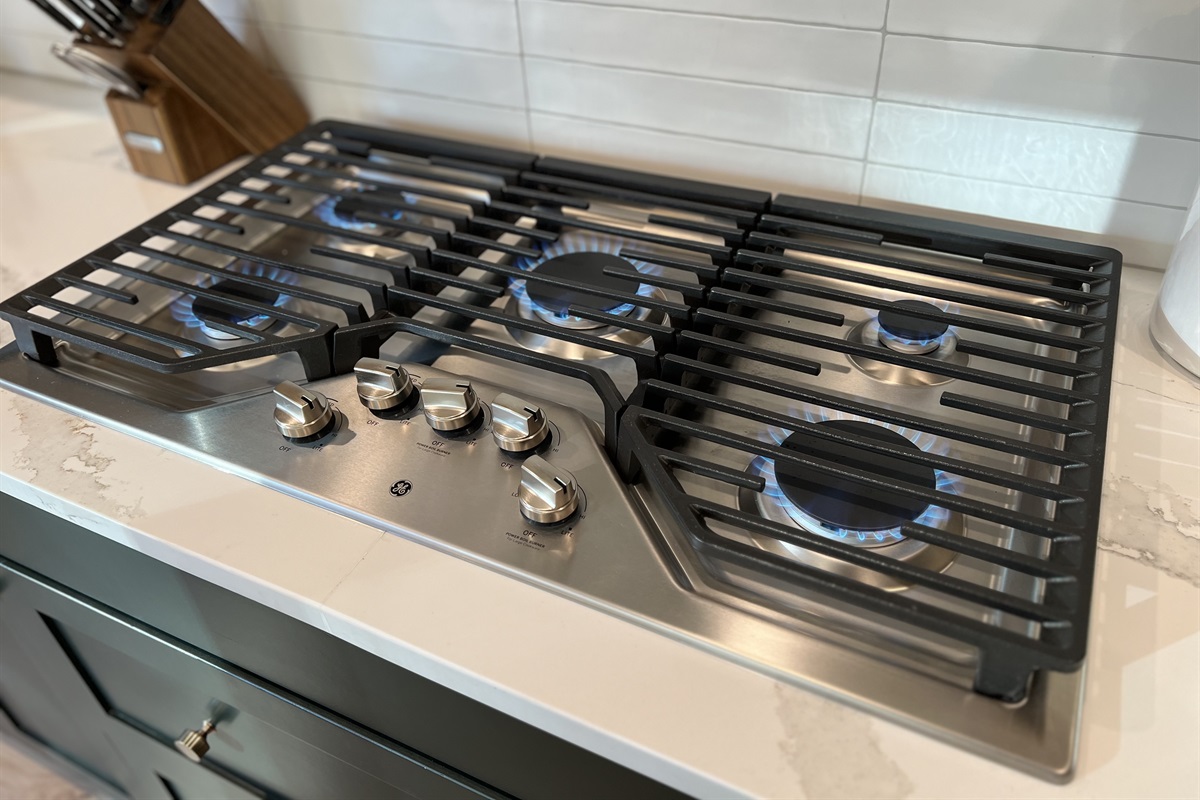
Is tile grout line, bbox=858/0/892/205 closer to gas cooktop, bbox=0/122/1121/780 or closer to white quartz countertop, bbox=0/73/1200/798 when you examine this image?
gas cooktop, bbox=0/122/1121/780

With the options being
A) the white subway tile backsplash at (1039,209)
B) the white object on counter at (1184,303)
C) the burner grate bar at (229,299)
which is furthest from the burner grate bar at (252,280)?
the white object on counter at (1184,303)

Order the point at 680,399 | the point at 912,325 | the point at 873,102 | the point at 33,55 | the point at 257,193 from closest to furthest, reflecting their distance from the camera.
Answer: the point at 680,399
the point at 912,325
the point at 873,102
the point at 257,193
the point at 33,55

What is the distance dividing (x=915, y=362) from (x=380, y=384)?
1.40ft

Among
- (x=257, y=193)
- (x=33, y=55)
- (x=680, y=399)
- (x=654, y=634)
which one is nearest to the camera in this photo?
(x=654, y=634)

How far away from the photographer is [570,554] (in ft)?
1.94

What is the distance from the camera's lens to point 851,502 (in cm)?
60

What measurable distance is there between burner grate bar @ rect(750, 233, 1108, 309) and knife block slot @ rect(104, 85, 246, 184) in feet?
2.32

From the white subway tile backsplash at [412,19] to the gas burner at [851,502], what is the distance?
0.62 meters

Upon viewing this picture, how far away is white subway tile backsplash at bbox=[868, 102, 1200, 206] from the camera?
79 cm

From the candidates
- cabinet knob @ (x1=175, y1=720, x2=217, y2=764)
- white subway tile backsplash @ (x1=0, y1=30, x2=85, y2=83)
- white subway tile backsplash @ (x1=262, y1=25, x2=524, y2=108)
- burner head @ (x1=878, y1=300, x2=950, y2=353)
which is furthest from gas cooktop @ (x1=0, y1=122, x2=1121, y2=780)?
white subway tile backsplash @ (x1=0, y1=30, x2=85, y2=83)

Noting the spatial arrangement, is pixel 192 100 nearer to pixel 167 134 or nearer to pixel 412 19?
pixel 167 134

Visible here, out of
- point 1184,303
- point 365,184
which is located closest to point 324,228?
point 365,184

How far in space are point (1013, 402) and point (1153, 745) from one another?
1.01 feet

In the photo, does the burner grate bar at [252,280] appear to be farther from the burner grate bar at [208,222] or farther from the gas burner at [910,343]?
the gas burner at [910,343]
